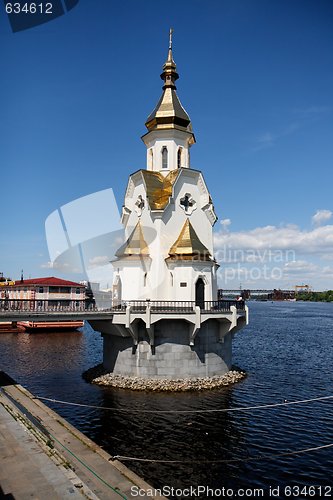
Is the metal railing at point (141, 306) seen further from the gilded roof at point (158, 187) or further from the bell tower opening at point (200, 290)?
the gilded roof at point (158, 187)

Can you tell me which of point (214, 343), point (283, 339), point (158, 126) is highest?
point (158, 126)

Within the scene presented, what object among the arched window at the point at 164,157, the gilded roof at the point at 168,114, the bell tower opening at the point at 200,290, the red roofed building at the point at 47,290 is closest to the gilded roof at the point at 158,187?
the arched window at the point at 164,157

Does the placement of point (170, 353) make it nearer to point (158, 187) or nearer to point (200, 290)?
point (200, 290)

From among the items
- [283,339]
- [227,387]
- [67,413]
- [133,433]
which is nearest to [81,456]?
[133,433]

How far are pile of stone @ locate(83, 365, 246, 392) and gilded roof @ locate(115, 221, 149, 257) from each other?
8605mm

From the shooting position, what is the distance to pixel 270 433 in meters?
18.7

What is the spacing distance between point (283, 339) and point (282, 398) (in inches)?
1277

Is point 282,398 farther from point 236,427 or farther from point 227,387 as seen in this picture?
point 236,427

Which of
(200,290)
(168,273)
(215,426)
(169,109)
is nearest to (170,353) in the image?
(200,290)

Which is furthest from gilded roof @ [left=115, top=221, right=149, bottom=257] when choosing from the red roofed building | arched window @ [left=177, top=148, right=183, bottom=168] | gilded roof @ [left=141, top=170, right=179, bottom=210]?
the red roofed building

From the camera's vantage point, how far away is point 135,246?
28.7 meters

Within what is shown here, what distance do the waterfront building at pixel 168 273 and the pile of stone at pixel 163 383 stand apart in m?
0.42

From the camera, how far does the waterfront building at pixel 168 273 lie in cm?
2552

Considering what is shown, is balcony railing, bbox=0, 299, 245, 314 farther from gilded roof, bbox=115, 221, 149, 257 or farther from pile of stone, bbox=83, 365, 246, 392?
pile of stone, bbox=83, 365, 246, 392
